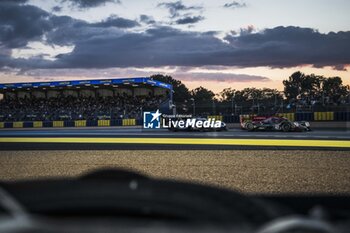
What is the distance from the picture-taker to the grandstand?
1725 inches

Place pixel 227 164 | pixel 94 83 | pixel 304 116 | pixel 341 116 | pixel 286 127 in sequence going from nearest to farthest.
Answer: pixel 227 164
pixel 286 127
pixel 341 116
pixel 304 116
pixel 94 83

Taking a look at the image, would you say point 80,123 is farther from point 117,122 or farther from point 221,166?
point 221,166

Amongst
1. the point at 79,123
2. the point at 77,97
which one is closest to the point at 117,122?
the point at 79,123

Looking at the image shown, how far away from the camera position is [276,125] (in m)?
19.5

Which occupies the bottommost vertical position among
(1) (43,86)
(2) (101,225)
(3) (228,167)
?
(3) (228,167)

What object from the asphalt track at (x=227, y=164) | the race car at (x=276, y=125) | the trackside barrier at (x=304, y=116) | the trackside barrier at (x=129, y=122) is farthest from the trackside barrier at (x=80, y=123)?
the asphalt track at (x=227, y=164)

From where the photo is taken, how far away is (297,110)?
27.2 meters

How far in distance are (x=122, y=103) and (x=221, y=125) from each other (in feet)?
118

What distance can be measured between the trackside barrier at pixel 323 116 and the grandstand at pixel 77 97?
66.9ft

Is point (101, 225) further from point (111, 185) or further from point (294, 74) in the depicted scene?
point (294, 74)

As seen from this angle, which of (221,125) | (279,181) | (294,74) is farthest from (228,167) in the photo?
(294,74)

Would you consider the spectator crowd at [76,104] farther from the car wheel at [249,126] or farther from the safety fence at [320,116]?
the car wheel at [249,126]

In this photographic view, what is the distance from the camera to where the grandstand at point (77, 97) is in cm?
4380

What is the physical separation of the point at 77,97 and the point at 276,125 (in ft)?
145
